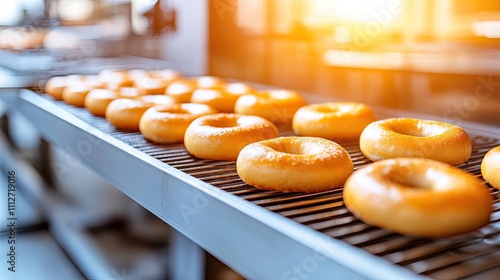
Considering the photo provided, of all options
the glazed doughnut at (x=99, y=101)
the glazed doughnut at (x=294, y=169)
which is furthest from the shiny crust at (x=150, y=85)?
the glazed doughnut at (x=294, y=169)

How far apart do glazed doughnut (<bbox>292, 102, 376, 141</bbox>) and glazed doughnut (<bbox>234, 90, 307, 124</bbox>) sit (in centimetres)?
23

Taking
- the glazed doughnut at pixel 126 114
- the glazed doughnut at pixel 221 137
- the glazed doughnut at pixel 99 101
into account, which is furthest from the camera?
the glazed doughnut at pixel 99 101

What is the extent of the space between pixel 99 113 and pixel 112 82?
0.65 meters

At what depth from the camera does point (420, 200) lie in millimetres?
1013

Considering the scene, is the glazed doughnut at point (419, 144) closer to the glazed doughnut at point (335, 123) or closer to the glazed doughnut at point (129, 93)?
the glazed doughnut at point (335, 123)

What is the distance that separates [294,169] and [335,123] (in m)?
0.62

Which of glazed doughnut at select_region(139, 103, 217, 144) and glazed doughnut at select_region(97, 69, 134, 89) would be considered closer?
glazed doughnut at select_region(139, 103, 217, 144)

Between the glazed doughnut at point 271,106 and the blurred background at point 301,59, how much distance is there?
0.54 metres

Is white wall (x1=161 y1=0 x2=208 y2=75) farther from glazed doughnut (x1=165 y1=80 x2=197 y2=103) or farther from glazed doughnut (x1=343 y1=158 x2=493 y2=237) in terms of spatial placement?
glazed doughnut (x1=343 y1=158 x2=493 y2=237)

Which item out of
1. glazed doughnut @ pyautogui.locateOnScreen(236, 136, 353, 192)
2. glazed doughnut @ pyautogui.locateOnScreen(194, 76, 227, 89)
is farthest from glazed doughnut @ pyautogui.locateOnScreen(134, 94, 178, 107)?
glazed doughnut @ pyautogui.locateOnScreen(236, 136, 353, 192)

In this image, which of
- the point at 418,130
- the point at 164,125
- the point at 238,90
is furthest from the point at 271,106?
the point at 418,130

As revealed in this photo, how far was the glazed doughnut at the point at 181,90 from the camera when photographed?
8.30ft

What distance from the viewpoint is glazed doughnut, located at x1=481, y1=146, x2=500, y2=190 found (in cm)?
130

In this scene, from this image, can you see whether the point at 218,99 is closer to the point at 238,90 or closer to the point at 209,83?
the point at 238,90
